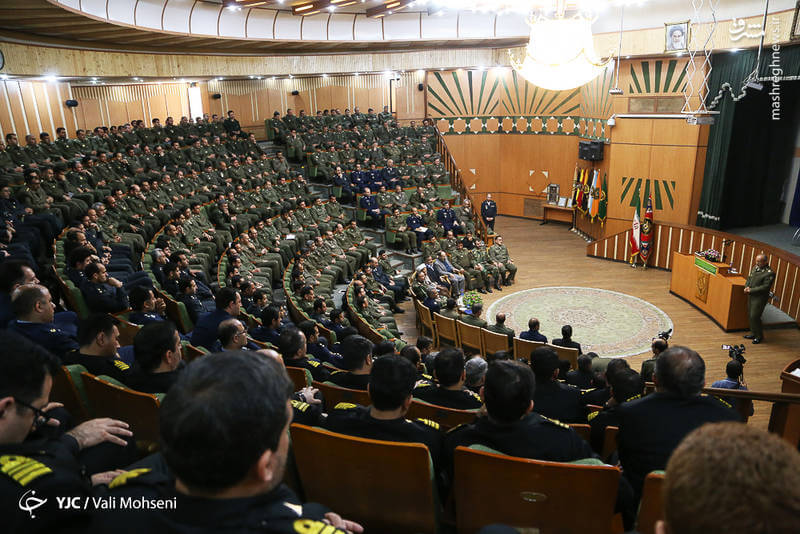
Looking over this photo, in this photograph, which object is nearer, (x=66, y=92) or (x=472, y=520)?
(x=472, y=520)

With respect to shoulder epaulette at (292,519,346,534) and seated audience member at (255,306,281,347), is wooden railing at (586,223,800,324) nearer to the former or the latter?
seated audience member at (255,306,281,347)

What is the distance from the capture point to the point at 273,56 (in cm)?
1523

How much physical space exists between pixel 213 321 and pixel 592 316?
6870 millimetres

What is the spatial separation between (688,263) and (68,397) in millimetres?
9706

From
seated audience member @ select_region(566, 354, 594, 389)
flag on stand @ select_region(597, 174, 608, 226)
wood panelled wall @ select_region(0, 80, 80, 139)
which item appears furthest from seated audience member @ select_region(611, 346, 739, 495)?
flag on stand @ select_region(597, 174, 608, 226)

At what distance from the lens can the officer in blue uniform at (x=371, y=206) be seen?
12.3 meters

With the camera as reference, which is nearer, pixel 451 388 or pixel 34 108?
pixel 451 388

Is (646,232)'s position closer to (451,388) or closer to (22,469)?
(451,388)

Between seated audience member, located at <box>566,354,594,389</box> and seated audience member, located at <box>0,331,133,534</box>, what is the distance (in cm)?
363

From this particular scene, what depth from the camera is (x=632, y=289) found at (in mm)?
10438

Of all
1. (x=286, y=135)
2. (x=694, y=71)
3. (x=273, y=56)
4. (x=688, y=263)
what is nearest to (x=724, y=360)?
(x=688, y=263)

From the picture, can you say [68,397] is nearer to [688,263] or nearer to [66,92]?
[688,263]

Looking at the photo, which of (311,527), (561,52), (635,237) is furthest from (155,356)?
(635,237)

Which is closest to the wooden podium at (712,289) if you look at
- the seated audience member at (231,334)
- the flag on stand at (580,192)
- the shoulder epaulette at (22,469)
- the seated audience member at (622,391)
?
the flag on stand at (580,192)
